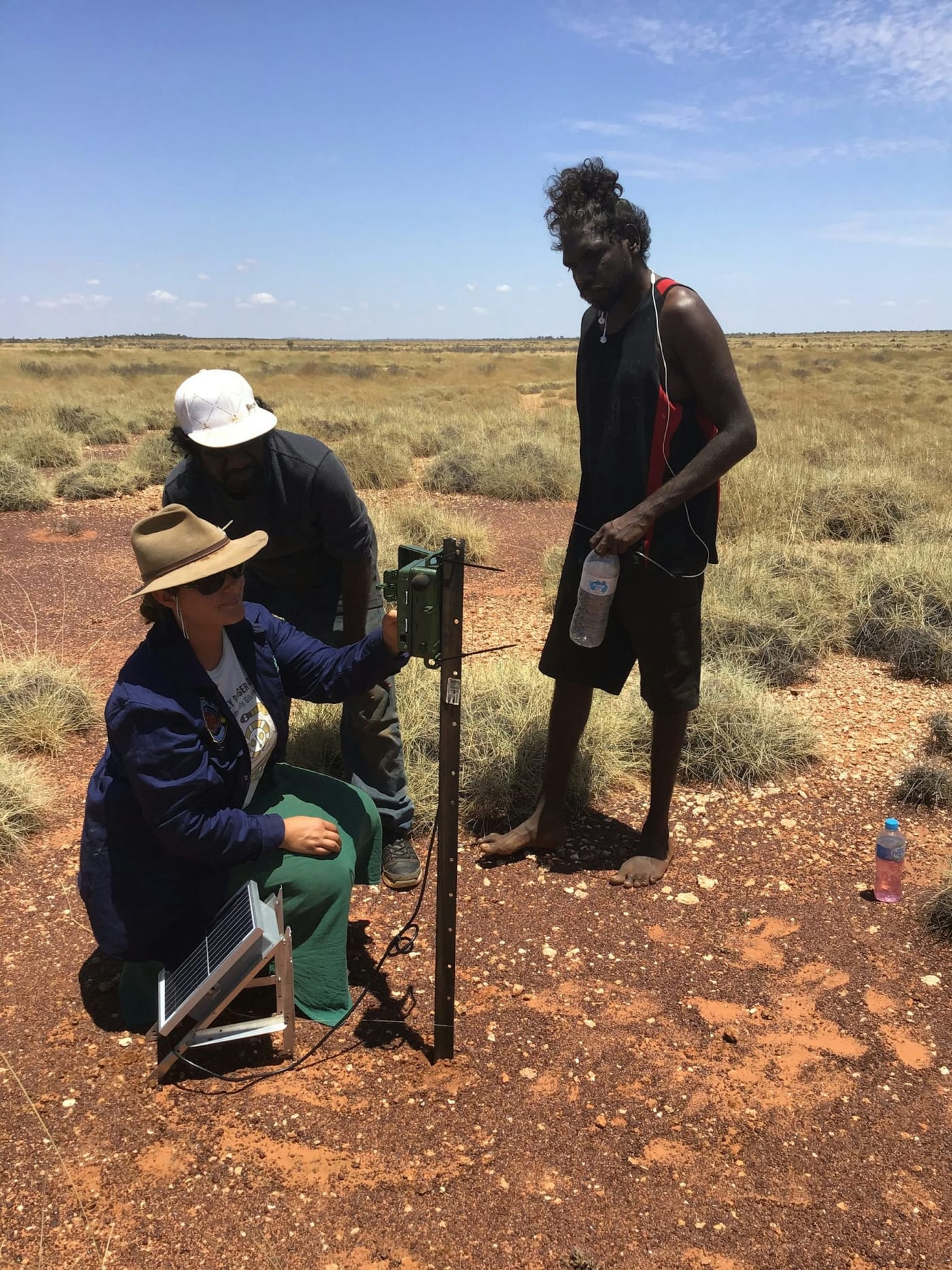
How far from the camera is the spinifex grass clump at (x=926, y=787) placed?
3770 mm

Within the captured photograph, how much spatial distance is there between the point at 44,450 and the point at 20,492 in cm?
270

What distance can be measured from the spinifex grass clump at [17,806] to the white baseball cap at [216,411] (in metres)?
1.78

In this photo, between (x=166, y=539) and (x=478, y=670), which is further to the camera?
Result: (x=478, y=670)

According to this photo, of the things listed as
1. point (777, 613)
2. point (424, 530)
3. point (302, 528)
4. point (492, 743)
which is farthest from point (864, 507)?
point (302, 528)

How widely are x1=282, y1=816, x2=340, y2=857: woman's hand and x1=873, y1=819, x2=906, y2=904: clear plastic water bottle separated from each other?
1.93 m

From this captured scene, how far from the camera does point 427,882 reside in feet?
10.9

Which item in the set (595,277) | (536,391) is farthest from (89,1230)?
(536,391)

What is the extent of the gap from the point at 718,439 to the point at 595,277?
2.00 feet

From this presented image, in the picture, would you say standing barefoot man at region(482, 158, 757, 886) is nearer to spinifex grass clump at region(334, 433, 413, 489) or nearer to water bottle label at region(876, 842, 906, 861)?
water bottle label at region(876, 842, 906, 861)

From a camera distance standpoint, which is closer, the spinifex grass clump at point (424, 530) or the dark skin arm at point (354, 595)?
the dark skin arm at point (354, 595)

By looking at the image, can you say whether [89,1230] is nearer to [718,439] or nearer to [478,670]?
[718,439]

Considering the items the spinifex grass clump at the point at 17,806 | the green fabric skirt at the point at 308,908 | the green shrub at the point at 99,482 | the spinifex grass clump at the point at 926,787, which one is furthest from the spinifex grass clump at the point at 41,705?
the green shrub at the point at 99,482

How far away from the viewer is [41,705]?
4395mm

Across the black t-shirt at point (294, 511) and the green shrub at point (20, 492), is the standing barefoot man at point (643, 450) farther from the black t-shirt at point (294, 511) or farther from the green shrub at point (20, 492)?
the green shrub at point (20, 492)
